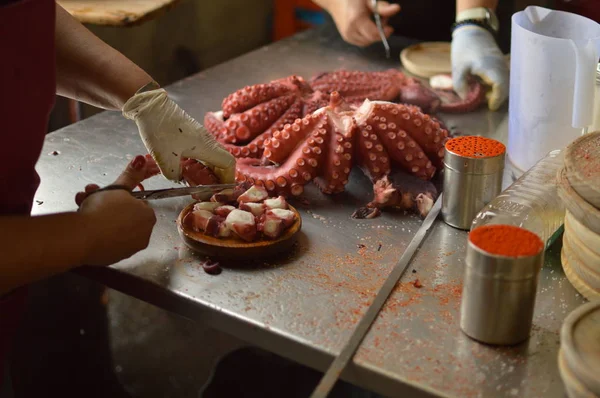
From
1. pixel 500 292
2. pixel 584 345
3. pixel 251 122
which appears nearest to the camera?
pixel 584 345

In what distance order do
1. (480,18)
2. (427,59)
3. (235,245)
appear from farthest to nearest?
(427,59)
(480,18)
(235,245)

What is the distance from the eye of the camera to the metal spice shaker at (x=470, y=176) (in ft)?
4.83

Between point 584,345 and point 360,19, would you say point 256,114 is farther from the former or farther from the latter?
point 584,345

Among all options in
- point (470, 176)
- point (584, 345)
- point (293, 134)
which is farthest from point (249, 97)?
point (584, 345)

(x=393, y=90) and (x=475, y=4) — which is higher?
(x=475, y=4)

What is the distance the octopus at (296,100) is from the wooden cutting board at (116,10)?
714 millimetres

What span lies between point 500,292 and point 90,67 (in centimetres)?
100

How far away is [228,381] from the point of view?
2.18 meters

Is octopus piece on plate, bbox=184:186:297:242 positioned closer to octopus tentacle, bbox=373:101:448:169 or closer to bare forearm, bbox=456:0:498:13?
octopus tentacle, bbox=373:101:448:169

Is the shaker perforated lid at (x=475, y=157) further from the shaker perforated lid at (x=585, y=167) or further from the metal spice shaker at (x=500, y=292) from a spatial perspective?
the metal spice shaker at (x=500, y=292)

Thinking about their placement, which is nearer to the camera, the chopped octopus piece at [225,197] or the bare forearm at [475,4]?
the chopped octopus piece at [225,197]

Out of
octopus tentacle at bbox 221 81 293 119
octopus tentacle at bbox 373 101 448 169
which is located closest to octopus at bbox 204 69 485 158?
octopus tentacle at bbox 221 81 293 119

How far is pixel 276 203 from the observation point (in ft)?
4.99

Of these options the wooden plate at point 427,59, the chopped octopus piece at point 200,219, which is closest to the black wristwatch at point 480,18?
the wooden plate at point 427,59
